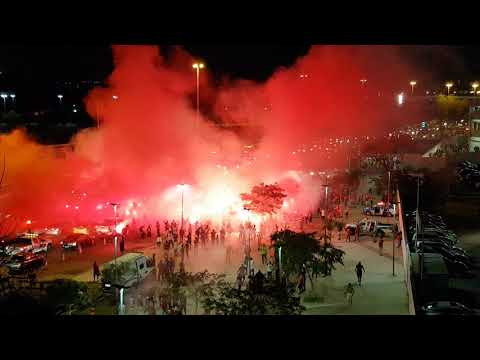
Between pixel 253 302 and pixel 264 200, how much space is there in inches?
218

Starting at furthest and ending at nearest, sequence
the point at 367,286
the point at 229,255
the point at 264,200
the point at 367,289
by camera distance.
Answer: the point at 264,200 → the point at 229,255 → the point at 367,286 → the point at 367,289

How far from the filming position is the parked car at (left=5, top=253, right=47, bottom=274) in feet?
22.5

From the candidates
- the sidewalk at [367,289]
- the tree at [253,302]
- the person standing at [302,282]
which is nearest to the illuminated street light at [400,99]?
the sidewalk at [367,289]

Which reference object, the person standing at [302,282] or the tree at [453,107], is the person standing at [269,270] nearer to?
the person standing at [302,282]

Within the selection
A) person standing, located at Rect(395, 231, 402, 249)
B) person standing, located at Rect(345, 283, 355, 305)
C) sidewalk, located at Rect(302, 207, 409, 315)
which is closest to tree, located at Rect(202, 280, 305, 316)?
sidewalk, located at Rect(302, 207, 409, 315)

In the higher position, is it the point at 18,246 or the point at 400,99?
the point at 400,99

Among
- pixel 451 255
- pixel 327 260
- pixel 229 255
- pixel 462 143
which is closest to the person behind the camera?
pixel 327 260

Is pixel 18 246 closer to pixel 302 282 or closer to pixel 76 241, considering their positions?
pixel 76 241

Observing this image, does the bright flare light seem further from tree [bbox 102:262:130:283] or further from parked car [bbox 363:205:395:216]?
parked car [bbox 363:205:395:216]

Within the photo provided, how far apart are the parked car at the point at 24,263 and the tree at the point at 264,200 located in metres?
4.04

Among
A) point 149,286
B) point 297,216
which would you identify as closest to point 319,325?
point 149,286

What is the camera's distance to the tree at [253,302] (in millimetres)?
4562

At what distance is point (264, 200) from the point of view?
1012 cm

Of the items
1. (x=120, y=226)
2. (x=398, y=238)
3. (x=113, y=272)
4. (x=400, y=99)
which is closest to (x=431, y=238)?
(x=398, y=238)
